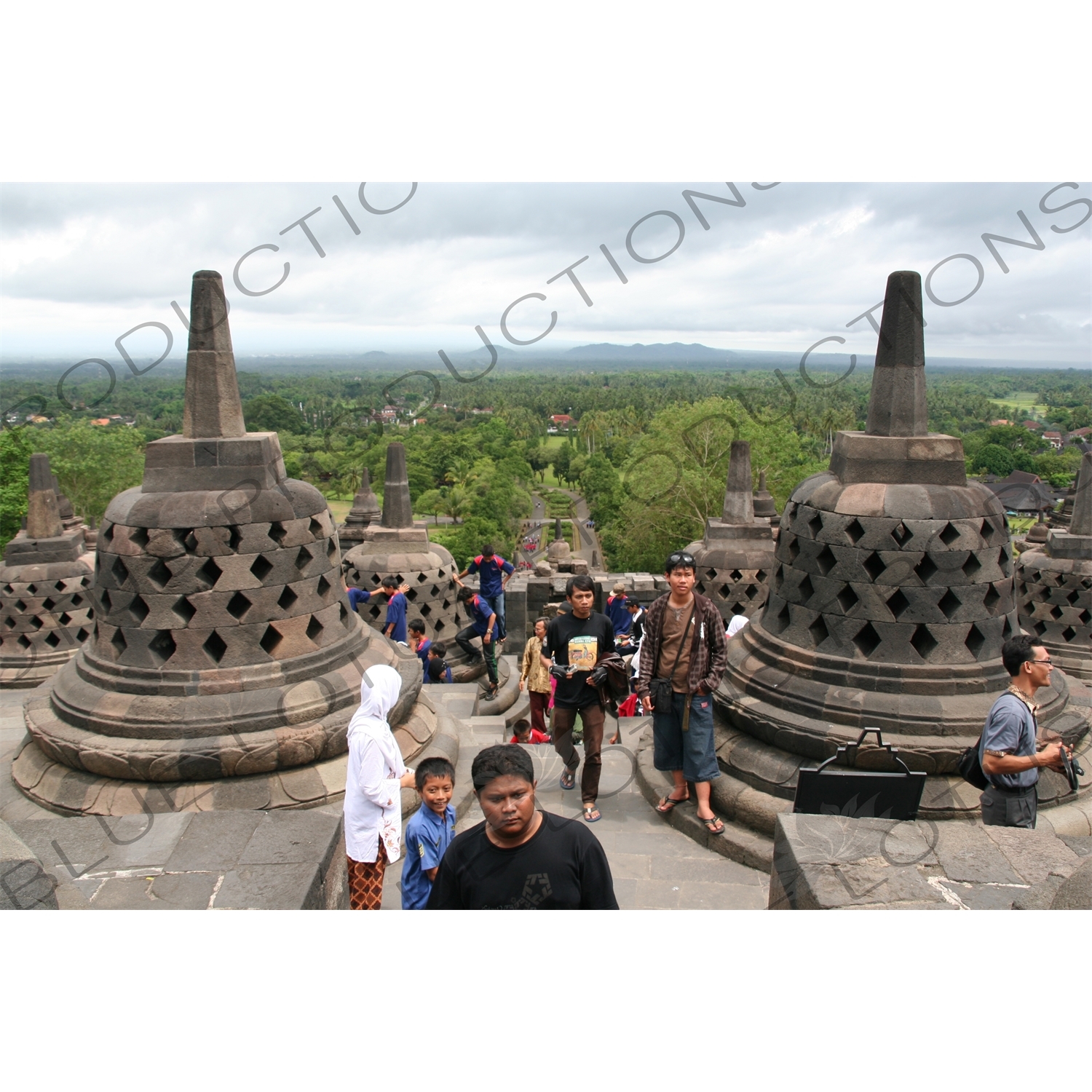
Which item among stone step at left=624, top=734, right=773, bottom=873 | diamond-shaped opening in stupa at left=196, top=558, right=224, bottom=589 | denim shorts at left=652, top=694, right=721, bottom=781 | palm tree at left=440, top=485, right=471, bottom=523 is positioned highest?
diamond-shaped opening in stupa at left=196, top=558, right=224, bottom=589

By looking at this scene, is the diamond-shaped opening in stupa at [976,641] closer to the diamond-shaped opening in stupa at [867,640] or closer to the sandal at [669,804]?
the diamond-shaped opening in stupa at [867,640]

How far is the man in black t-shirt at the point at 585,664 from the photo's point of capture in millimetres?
4617

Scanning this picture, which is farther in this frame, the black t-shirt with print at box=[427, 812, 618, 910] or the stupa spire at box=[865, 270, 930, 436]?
the stupa spire at box=[865, 270, 930, 436]

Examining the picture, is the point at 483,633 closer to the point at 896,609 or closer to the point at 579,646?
the point at 579,646

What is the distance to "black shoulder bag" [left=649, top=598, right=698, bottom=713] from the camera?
433 cm

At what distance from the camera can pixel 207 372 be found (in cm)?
489

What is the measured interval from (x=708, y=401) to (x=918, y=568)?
93.8ft

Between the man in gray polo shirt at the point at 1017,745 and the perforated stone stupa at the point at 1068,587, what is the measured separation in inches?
301

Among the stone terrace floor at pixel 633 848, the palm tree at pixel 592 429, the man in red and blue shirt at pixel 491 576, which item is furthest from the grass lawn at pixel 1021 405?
the stone terrace floor at pixel 633 848

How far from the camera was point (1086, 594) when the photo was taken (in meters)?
9.80

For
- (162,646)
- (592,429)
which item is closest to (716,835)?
(162,646)

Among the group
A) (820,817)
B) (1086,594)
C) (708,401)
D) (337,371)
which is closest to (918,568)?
(820,817)

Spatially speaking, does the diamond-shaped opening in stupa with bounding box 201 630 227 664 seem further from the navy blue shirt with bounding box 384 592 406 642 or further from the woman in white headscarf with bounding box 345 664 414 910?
the navy blue shirt with bounding box 384 592 406 642

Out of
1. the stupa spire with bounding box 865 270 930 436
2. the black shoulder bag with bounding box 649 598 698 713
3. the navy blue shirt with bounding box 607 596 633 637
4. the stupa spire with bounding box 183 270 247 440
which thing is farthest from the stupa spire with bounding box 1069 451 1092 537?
the stupa spire with bounding box 183 270 247 440
